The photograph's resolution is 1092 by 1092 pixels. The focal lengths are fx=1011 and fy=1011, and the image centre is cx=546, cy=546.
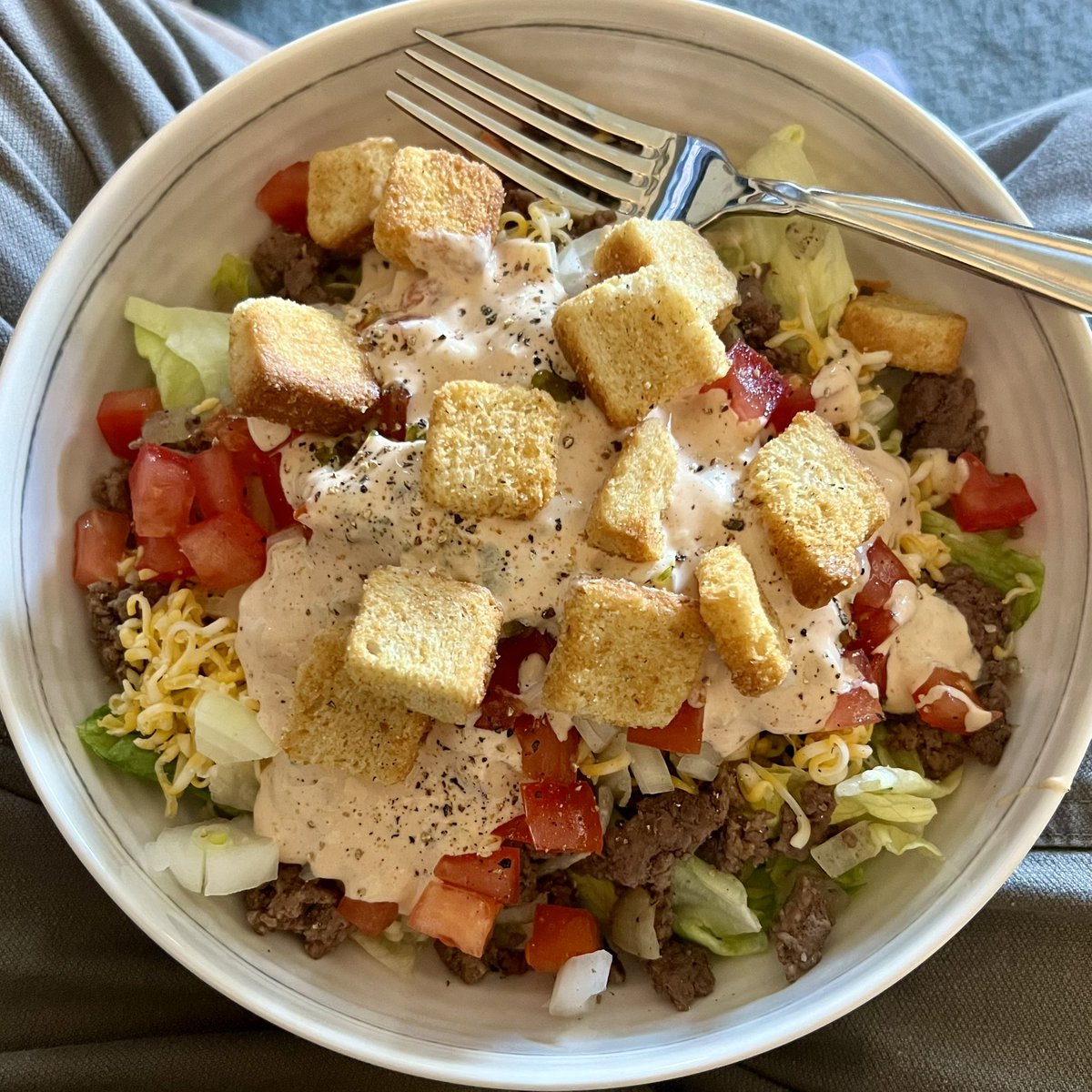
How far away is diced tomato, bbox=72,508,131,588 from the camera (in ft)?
7.63

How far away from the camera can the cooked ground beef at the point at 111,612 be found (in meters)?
2.30

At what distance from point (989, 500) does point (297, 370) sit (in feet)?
5.25

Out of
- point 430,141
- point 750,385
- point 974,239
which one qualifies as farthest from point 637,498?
point 430,141

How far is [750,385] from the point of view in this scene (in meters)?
2.30

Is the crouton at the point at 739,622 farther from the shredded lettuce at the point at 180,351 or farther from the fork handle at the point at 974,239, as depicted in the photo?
the shredded lettuce at the point at 180,351

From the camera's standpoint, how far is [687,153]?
238cm

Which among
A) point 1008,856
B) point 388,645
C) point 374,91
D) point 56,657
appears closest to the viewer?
point 388,645

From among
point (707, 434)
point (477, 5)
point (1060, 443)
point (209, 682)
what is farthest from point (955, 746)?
point (477, 5)

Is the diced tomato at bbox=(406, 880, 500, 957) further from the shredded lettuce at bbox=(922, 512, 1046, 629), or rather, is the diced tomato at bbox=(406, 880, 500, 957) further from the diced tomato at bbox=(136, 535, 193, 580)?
the shredded lettuce at bbox=(922, 512, 1046, 629)

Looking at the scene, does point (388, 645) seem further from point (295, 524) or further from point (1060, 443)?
point (1060, 443)

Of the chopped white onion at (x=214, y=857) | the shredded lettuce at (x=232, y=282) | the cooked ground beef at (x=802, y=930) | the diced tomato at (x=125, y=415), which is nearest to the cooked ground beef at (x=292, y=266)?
the shredded lettuce at (x=232, y=282)

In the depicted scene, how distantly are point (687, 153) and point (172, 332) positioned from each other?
50.5 inches

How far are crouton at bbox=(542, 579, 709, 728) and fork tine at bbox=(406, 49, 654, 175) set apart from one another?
105 cm

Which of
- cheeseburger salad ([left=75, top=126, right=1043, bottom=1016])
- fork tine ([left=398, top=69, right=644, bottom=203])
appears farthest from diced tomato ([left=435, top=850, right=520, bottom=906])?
fork tine ([left=398, top=69, right=644, bottom=203])
